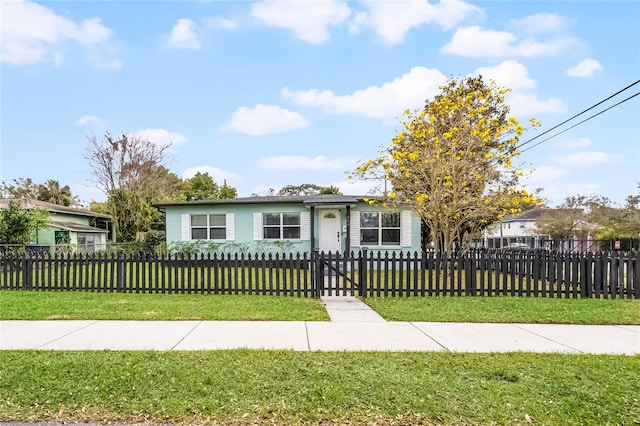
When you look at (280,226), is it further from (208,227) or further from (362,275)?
(362,275)

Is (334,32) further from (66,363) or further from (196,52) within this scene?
(66,363)

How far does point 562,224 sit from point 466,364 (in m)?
37.8

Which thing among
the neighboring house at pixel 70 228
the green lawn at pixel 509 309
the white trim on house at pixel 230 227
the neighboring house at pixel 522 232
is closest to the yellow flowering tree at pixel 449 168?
the green lawn at pixel 509 309

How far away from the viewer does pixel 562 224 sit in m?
35.8

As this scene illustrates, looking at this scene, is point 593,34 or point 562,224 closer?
point 593,34

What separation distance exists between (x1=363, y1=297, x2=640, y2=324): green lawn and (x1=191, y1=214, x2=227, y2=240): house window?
32.6ft

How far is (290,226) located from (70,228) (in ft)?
55.1

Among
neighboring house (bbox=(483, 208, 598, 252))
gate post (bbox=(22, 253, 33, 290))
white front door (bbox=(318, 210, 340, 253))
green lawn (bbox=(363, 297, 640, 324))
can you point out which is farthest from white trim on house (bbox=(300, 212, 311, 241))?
neighboring house (bbox=(483, 208, 598, 252))

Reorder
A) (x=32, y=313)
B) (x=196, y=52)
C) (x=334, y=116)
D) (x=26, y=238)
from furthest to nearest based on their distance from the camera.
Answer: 1. (x=334, y=116)
2. (x=26, y=238)
3. (x=196, y=52)
4. (x=32, y=313)

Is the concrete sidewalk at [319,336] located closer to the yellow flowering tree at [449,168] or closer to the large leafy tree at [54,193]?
the yellow flowering tree at [449,168]

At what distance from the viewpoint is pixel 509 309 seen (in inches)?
297

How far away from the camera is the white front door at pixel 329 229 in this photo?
16.7 metres

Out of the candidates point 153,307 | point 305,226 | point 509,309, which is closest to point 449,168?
point 509,309

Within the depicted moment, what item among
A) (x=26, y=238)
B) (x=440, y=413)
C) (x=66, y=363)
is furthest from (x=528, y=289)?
(x=26, y=238)
